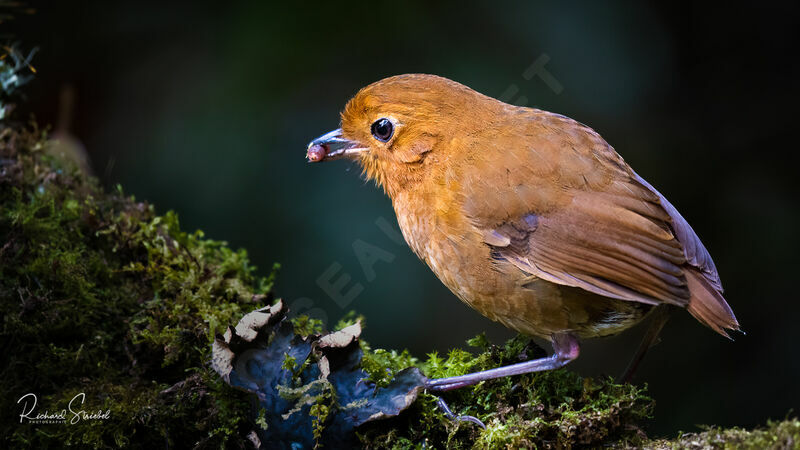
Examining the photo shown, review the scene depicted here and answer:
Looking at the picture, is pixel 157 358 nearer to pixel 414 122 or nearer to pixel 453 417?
pixel 453 417

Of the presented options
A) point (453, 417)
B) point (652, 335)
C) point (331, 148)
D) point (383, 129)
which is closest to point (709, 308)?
point (652, 335)

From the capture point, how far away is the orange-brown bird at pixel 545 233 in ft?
7.84

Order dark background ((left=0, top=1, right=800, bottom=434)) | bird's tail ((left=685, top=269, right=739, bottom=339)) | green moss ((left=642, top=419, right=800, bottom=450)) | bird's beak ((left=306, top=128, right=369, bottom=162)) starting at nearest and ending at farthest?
1. green moss ((left=642, top=419, right=800, bottom=450))
2. bird's tail ((left=685, top=269, right=739, bottom=339))
3. bird's beak ((left=306, top=128, right=369, bottom=162))
4. dark background ((left=0, top=1, right=800, bottom=434))

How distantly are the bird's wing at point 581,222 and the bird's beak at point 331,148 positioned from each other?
0.65 meters

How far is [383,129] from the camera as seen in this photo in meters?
2.96

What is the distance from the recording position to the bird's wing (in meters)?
2.39

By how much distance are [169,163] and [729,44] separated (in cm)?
362

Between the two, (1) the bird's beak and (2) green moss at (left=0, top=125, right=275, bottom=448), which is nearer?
(2) green moss at (left=0, top=125, right=275, bottom=448)

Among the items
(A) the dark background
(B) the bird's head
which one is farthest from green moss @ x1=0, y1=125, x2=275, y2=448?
(A) the dark background

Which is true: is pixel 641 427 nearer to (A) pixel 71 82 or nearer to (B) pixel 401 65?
(B) pixel 401 65

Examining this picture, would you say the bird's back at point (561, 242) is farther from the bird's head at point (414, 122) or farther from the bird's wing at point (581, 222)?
the bird's head at point (414, 122)

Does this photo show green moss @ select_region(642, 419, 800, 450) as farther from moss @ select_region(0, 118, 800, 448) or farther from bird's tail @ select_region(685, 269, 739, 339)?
bird's tail @ select_region(685, 269, 739, 339)

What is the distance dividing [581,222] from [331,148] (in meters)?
1.19
